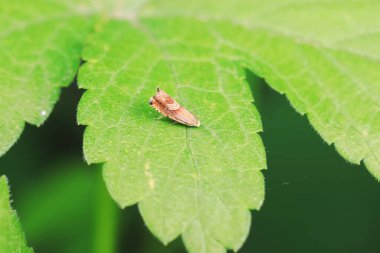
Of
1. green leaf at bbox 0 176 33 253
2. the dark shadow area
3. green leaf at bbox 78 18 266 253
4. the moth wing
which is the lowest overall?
the dark shadow area

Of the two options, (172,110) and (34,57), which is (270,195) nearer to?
(172,110)

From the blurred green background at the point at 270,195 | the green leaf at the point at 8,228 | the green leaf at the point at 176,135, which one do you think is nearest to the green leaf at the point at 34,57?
the green leaf at the point at 176,135

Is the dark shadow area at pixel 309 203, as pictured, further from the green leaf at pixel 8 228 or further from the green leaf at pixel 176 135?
the green leaf at pixel 8 228

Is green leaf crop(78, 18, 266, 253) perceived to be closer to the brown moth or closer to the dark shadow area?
the brown moth

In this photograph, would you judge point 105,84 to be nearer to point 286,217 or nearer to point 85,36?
point 85,36

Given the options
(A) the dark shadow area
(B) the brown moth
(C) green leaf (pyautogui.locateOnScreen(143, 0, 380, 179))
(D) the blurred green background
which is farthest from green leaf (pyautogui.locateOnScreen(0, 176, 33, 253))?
(A) the dark shadow area
